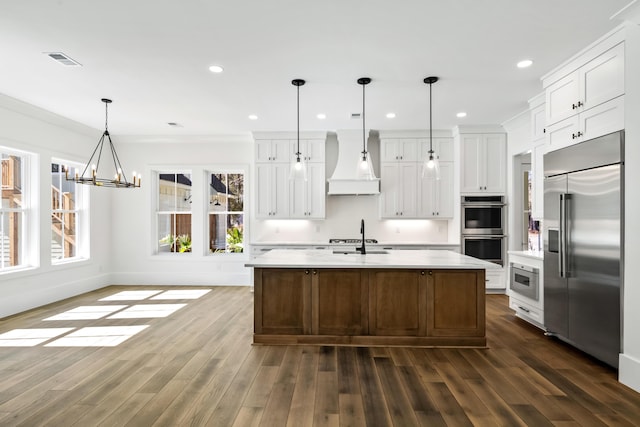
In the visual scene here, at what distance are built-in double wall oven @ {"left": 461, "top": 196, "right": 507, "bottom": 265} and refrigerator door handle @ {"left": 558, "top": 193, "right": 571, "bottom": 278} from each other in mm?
2541

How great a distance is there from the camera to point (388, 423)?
2.19 meters

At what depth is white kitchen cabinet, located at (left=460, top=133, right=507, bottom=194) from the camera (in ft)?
19.4

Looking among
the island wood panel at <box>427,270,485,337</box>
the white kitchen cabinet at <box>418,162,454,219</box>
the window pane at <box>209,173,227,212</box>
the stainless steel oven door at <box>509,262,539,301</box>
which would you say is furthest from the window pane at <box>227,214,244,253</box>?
the stainless steel oven door at <box>509,262,539,301</box>

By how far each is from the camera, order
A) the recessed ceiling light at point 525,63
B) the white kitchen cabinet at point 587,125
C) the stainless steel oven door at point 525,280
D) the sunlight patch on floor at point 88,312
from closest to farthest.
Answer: the white kitchen cabinet at point 587,125, the recessed ceiling light at point 525,63, the stainless steel oven door at point 525,280, the sunlight patch on floor at point 88,312

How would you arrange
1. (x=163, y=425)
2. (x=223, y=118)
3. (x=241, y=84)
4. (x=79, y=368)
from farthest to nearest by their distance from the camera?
(x=223, y=118) → (x=241, y=84) → (x=79, y=368) → (x=163, y=425)

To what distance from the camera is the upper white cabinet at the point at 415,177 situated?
6.19 m

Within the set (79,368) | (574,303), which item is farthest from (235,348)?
(574,303)

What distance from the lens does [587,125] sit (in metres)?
3.17

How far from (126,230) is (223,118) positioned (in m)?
3.07

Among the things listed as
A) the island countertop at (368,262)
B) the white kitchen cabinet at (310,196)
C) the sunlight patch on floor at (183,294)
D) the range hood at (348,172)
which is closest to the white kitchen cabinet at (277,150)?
the white kitchen cabinet at (310,196)

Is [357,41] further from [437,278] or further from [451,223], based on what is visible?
[451,223]

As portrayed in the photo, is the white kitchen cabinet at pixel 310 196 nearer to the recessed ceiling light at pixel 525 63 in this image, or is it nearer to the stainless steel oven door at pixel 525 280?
the stainless steel oven door at pixel 525 280

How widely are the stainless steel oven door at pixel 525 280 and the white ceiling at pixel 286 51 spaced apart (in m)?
2.15

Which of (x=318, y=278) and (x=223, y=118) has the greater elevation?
(x=223, y=118)
